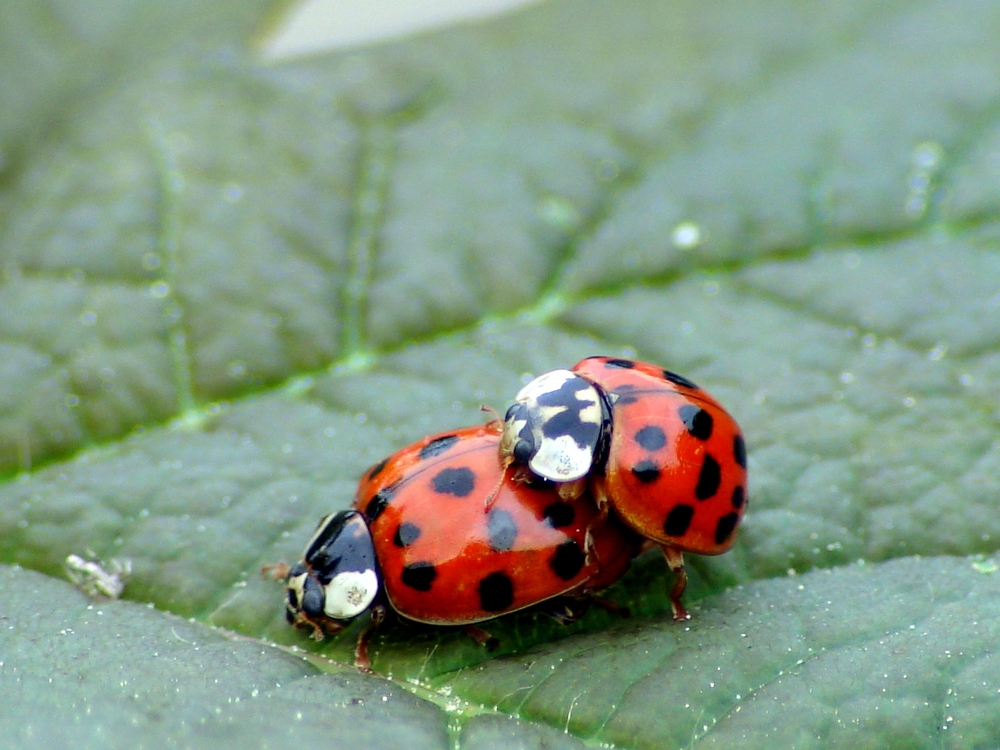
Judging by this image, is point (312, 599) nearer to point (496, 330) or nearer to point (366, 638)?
point (366, 638)

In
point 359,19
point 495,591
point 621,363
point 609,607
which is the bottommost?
point 609,607

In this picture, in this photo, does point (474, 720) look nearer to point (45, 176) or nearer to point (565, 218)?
point (565, 218)

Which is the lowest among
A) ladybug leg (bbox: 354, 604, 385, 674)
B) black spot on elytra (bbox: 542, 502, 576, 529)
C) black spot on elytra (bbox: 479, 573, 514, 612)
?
ladybug leg (bbox: 354, 604, 385, 674)

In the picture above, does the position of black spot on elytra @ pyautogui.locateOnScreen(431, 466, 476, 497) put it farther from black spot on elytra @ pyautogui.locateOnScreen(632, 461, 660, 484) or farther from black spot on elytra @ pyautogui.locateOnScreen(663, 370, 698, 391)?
black spot on elytra @ pyautogui.locateOnScreen(663, 370, 698, 391)

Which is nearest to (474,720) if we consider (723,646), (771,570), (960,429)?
(723,646)

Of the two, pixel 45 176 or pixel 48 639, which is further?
pixel 45 176

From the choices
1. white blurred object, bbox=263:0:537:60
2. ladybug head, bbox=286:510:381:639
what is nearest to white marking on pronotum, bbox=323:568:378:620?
ladybug head, bbox=286:510:381:639

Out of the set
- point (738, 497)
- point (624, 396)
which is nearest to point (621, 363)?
point (624, 396)
